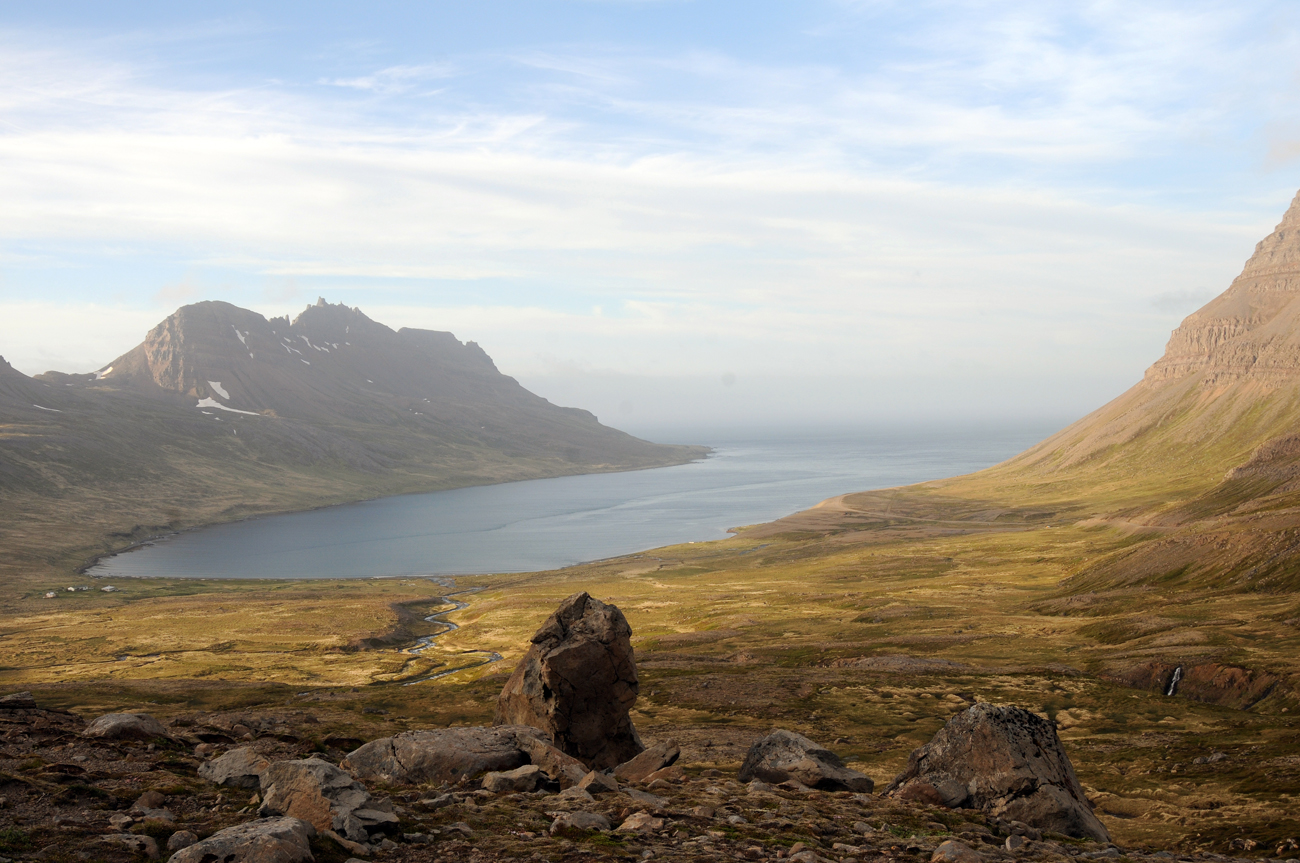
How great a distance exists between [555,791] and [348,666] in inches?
3385

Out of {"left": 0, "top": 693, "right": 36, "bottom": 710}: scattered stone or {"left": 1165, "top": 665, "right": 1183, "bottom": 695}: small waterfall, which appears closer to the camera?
{"left": 0, "top": 693, "right": 36, "bottom": 710}: scattered stone

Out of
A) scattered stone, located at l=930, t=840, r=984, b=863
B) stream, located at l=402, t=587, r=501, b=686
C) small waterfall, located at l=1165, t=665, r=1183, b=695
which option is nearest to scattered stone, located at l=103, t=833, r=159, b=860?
scattered stone, located at l=930, t=840, r=984, b=863

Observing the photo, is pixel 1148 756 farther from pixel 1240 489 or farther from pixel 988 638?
pixel 1240 489

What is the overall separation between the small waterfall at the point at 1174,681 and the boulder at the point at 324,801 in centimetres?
6919

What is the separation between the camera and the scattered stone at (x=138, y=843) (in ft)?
57.4

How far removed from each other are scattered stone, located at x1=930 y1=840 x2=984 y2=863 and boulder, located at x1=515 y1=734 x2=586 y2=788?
12.6m

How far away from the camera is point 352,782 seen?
21.9 m

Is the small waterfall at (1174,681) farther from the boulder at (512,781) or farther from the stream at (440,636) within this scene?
the stream at (440,636)

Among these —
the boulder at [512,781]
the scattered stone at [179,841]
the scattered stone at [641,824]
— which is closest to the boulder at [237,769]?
the scattered stone at [179,841]

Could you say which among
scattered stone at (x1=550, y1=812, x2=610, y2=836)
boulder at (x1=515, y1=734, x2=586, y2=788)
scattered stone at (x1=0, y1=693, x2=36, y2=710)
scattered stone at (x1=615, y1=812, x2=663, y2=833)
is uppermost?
scattered stone at (x1=0, y1=693, x2=36, y2=710)

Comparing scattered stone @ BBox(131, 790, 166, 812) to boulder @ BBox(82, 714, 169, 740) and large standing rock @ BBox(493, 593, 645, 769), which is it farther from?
large standing rock @ BBox(493, 593, 645, 769)

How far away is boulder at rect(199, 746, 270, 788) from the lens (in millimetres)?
24786

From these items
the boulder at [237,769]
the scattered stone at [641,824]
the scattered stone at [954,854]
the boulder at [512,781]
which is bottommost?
the scattered stone at [954,854]

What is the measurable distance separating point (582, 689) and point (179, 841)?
71.6 feet
